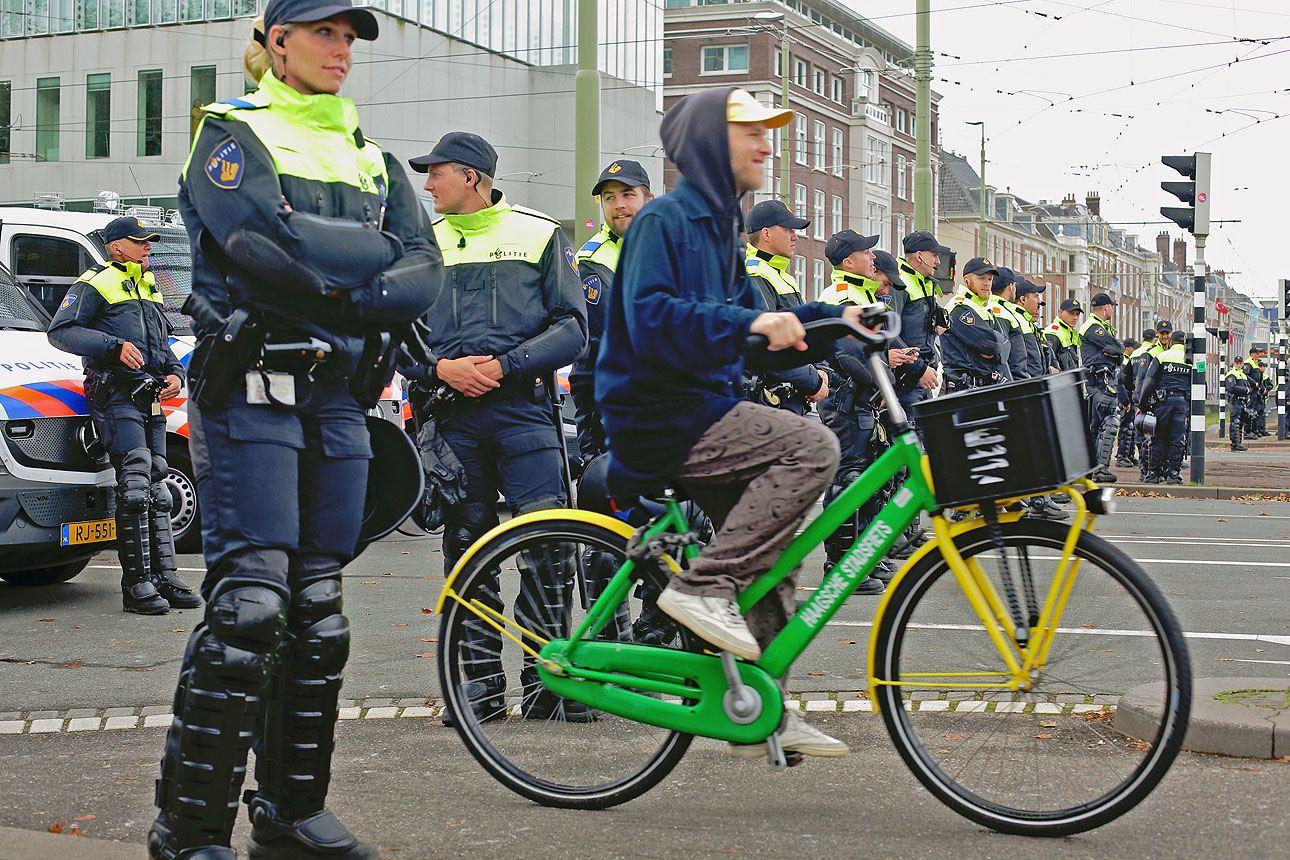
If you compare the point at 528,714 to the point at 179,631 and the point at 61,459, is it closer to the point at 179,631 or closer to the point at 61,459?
the point at 179,631

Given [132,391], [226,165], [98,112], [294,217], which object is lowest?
[132,391]

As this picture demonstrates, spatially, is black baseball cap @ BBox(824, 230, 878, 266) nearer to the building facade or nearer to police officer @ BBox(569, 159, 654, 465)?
police officer @ BBox(569, 159, 654, 465)

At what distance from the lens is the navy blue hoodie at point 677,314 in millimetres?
3764

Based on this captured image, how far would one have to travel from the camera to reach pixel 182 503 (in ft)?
33.1

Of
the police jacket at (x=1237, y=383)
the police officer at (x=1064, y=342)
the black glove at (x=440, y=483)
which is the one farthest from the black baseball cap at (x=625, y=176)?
the police jacket at (x=1237, y=383)

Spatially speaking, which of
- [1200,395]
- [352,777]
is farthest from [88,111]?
[352,777]

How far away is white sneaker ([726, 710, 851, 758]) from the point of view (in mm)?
3869

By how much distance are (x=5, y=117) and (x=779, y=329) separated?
44.7 metres

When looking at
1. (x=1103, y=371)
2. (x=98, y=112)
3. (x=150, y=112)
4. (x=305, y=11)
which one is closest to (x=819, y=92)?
(x=150, y=112)

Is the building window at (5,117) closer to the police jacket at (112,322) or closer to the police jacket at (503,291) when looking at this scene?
the police jacket at (112,322)

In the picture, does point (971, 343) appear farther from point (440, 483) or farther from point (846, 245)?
point (440, 483)

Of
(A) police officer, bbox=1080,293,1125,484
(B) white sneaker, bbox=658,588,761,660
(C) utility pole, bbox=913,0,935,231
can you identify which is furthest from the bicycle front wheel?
(C) utility pole, bbox=913,0,935,231

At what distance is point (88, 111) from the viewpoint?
4212 centimetres

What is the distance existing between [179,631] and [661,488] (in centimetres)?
419
